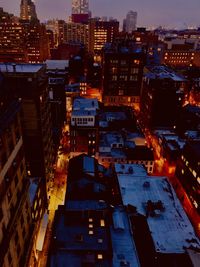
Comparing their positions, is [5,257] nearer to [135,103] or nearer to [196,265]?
[196,265]

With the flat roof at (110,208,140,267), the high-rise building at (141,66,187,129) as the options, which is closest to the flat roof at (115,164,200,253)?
the flat roof at (110,208,140,267)

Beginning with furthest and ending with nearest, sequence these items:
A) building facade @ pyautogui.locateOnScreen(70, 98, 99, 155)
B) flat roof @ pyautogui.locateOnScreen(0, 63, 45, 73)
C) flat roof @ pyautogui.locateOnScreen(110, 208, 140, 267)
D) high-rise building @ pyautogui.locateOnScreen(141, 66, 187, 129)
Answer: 1. high-rise building @ pyautogui.locateOnScreen(141, 66, 187, 129)
2. building facade @ pyautogui.locateOnScreen(70, 98, 99, 155)
3. flat roof @ pyautogui.locateOnScreen(0, 63, 45, 73)
4. flat roof @ pyautogui.locateOnScreen(110, 208, 140, 267)

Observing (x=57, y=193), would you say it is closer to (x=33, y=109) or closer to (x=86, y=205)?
(x=86, y=205)

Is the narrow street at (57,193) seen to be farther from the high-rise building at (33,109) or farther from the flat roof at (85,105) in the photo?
the flat roof at (85,105)

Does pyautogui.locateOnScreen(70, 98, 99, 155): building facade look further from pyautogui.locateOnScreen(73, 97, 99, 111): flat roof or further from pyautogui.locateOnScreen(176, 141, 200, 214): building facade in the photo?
pyautogui.locateOnScreen(176, 141, 200, 214): building facade

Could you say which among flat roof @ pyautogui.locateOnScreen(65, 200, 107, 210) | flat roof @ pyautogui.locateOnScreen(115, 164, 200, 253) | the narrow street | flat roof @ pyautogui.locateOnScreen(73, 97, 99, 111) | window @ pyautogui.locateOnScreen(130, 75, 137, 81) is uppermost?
window @ pyautogui.locateOnScreen(130, 75, 137, 81)

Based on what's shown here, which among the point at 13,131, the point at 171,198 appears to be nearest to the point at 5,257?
the point at 13,131

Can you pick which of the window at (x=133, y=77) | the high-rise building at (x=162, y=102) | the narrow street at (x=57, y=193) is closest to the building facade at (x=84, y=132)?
Result: the narrow street at (x=57, y=193)

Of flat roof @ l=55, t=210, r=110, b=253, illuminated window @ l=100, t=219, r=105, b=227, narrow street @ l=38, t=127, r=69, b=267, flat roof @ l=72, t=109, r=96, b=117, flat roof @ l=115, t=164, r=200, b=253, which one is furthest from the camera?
flat roof @ l=72, t=109, r=96, b=117
